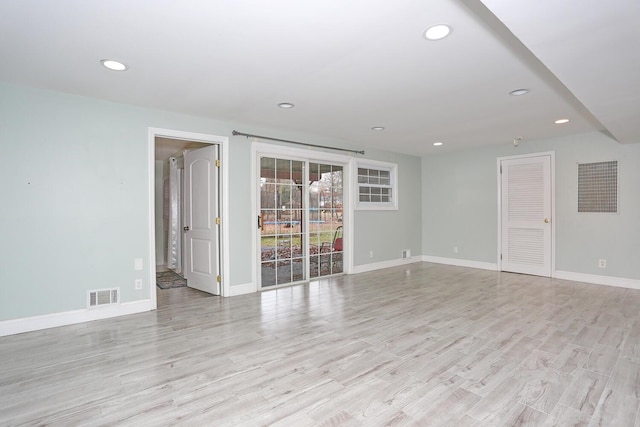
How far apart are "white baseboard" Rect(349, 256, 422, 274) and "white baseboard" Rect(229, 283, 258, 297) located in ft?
6.55

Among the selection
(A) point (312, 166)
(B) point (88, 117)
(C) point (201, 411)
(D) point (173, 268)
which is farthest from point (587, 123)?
(D) point (173, 268)

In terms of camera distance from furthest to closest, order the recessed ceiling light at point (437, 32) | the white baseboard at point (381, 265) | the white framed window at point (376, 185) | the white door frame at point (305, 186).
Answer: the white framed window at point (376, 185), the white baseboard at point (381, 265), the white door frame at point (305, 186), the recessed ceiling light at point (437, 32)

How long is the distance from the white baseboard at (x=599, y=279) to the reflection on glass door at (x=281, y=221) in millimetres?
4407

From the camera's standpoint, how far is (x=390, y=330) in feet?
10.6

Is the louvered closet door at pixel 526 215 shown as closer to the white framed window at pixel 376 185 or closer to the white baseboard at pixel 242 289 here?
the white framed window at pixel 376 185

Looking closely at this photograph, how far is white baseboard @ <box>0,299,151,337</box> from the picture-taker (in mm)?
3163

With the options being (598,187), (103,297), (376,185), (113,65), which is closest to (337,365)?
(103,297)

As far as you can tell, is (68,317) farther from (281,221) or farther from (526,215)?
(526,215)

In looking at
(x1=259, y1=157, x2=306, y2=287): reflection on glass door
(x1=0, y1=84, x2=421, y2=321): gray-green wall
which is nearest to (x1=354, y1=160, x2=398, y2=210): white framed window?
(x1=259, y1=157, x2=306, y2=287): reflection on glass door

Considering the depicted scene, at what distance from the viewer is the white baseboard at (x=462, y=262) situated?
6.38 m

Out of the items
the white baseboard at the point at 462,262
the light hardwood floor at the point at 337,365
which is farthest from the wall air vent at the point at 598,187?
the white baseboard at the point at 462,262

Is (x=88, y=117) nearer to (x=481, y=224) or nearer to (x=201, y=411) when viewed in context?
(x=201, y=411)

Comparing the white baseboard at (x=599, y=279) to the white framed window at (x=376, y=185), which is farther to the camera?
the white framed window at (x=376, y=185)

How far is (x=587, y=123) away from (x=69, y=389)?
650 cm
